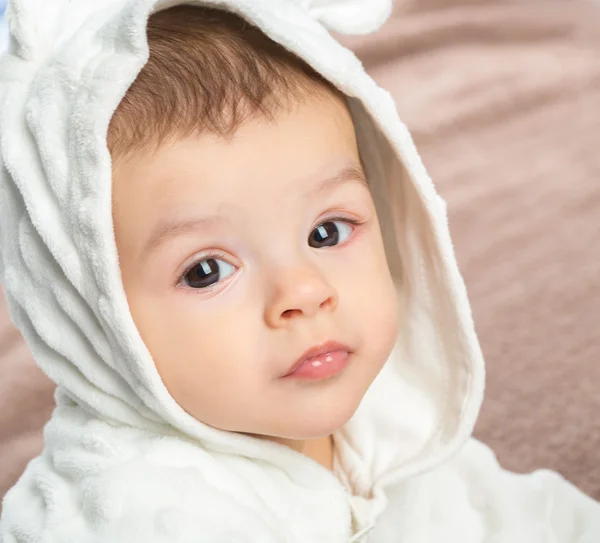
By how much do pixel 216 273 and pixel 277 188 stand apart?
0.10 m

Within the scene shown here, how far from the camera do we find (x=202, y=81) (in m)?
0.84

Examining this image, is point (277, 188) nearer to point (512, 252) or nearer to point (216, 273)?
point (216, 273)

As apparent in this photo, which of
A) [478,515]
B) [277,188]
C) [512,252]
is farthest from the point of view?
[512,252]

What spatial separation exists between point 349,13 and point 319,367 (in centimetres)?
39

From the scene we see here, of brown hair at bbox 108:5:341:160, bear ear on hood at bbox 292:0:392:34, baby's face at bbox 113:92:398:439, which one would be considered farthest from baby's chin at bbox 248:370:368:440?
bear ear on hood at bbox 292:0:392:34

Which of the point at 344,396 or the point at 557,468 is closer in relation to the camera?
the point at 344,396

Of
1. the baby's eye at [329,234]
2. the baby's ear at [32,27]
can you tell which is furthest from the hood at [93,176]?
the baby's eye at [329,234]

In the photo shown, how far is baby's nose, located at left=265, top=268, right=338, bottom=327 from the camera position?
82cm

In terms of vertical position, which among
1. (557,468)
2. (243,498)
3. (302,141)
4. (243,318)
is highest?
(302,141)

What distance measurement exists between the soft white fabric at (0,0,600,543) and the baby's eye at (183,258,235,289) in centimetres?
7

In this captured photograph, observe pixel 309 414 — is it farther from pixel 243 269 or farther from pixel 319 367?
pixel 243 269

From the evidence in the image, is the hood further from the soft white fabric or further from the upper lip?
the upper lip

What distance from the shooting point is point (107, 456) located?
88cm

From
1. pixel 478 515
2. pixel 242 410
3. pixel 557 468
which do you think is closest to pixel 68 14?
pixel 242 410
